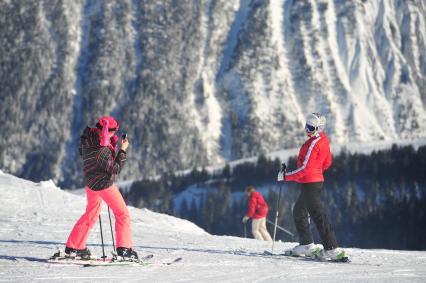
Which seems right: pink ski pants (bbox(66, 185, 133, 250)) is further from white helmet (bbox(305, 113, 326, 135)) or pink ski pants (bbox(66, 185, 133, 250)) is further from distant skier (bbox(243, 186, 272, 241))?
distant skier (bbox(243, 186, 272, 241))

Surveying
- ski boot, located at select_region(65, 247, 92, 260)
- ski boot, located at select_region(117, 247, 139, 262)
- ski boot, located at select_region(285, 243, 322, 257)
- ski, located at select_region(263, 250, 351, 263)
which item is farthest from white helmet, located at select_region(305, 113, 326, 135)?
ski boot, located at select_region(65, 247, 92, 260)

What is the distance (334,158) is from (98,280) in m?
150

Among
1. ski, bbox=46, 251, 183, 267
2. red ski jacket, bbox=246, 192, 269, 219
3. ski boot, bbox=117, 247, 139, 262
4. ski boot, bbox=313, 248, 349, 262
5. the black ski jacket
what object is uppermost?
the black ski jacket

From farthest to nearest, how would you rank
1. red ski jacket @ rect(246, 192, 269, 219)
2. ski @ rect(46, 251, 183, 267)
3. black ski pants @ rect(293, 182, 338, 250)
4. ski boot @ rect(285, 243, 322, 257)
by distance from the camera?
red ski jacket @ rect(246, 192, 269, 219) → ski boot @ rect(285, 243, 322, 257) → black ski pants @ rect(293, 182, 338, 250) → ski @ rect(46, 251, 183, 267)

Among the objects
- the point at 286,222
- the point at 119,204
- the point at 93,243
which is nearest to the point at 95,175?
the point at 119,204

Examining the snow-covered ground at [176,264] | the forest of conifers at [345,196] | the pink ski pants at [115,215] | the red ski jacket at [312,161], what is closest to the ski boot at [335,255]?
the snow-covered ground at [176,264]

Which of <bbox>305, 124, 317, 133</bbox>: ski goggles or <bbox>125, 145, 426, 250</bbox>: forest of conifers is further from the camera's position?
<bbox>125, 145, 426, 250</bbox>: forest of conifers

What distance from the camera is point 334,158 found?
156 metres

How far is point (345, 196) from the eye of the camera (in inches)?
5541

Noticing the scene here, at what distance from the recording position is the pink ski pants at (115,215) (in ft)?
32.7

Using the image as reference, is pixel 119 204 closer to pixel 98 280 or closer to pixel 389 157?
pixel 98 280

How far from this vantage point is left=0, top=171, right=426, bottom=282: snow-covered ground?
9117 millimetres

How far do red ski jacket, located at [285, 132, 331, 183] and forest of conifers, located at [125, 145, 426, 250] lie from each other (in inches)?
3834

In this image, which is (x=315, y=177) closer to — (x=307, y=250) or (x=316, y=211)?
(x=316, y=211)
